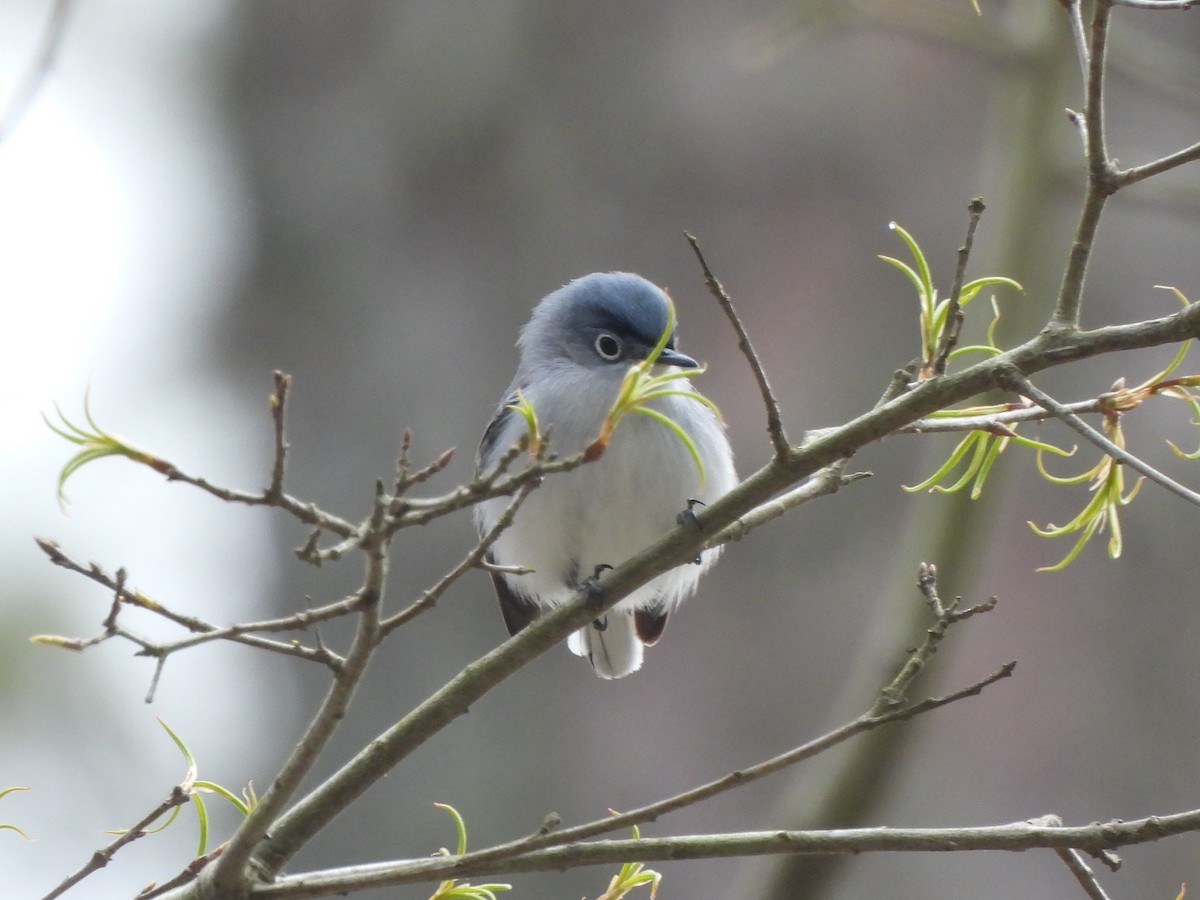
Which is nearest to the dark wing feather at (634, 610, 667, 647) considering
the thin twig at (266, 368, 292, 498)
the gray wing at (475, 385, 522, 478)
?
the gray wing at (475, 385, 522, 478)

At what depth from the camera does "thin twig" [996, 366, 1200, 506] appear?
4.50 ft

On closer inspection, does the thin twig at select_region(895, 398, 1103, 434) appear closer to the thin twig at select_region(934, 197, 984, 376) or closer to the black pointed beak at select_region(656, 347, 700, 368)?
the thin twig at select_region(934, 197, 984, 376)

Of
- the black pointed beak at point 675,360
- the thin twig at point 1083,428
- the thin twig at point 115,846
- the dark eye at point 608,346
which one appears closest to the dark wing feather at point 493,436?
the dark eye at point 608,346

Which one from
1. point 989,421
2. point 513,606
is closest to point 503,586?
point 513,606

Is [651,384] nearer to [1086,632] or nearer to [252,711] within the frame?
[1086,632]

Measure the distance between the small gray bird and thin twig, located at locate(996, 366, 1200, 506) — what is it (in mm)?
1235

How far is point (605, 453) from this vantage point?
9.46ft

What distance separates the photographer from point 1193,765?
4703mm

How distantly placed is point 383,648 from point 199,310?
6.56 feet

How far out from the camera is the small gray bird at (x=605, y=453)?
300 centimetres

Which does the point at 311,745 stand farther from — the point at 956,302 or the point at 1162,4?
the point at 1162,4

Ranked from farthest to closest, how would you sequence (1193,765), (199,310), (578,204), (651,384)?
(199,310) → (578,204) → (1193,765) → (651,384)

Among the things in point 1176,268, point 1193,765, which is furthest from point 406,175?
point 1193,765

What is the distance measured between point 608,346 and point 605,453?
0.49 meters
